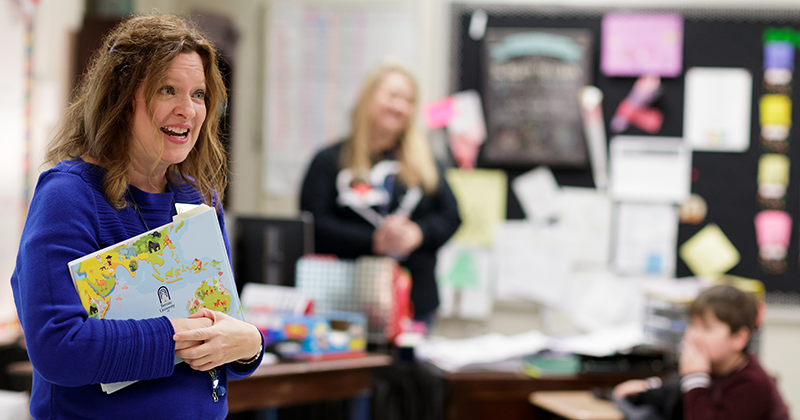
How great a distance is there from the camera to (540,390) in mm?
2387

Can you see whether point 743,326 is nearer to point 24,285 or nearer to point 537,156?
point 537,156

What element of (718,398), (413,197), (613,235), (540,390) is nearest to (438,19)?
(413,197)

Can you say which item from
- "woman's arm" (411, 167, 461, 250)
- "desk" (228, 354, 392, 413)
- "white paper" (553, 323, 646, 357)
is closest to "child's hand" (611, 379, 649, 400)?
"white paper" (553, 323, 646, 357)

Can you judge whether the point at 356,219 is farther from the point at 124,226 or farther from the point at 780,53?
the point at 780,53

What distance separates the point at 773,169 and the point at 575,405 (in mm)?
1989

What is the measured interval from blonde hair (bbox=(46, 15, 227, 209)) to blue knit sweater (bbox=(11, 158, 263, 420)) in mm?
31

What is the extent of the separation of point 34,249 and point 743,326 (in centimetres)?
195

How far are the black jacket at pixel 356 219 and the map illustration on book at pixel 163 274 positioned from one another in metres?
1.68

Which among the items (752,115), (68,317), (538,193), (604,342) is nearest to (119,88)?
(68,317)

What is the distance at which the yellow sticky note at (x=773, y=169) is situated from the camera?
3477 millimetres

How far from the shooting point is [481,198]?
356 centimetres

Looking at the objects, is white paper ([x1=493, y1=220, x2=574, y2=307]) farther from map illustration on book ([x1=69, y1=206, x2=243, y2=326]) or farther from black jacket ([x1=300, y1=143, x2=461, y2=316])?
map illustration on book ([x1=69, y1=206, x2=243, y2=326])

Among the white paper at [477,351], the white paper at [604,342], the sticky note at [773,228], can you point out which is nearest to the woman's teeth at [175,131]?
the white paper at [477,351]

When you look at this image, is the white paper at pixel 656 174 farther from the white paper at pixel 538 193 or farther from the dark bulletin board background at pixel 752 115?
the white paper at pixel 538 193
